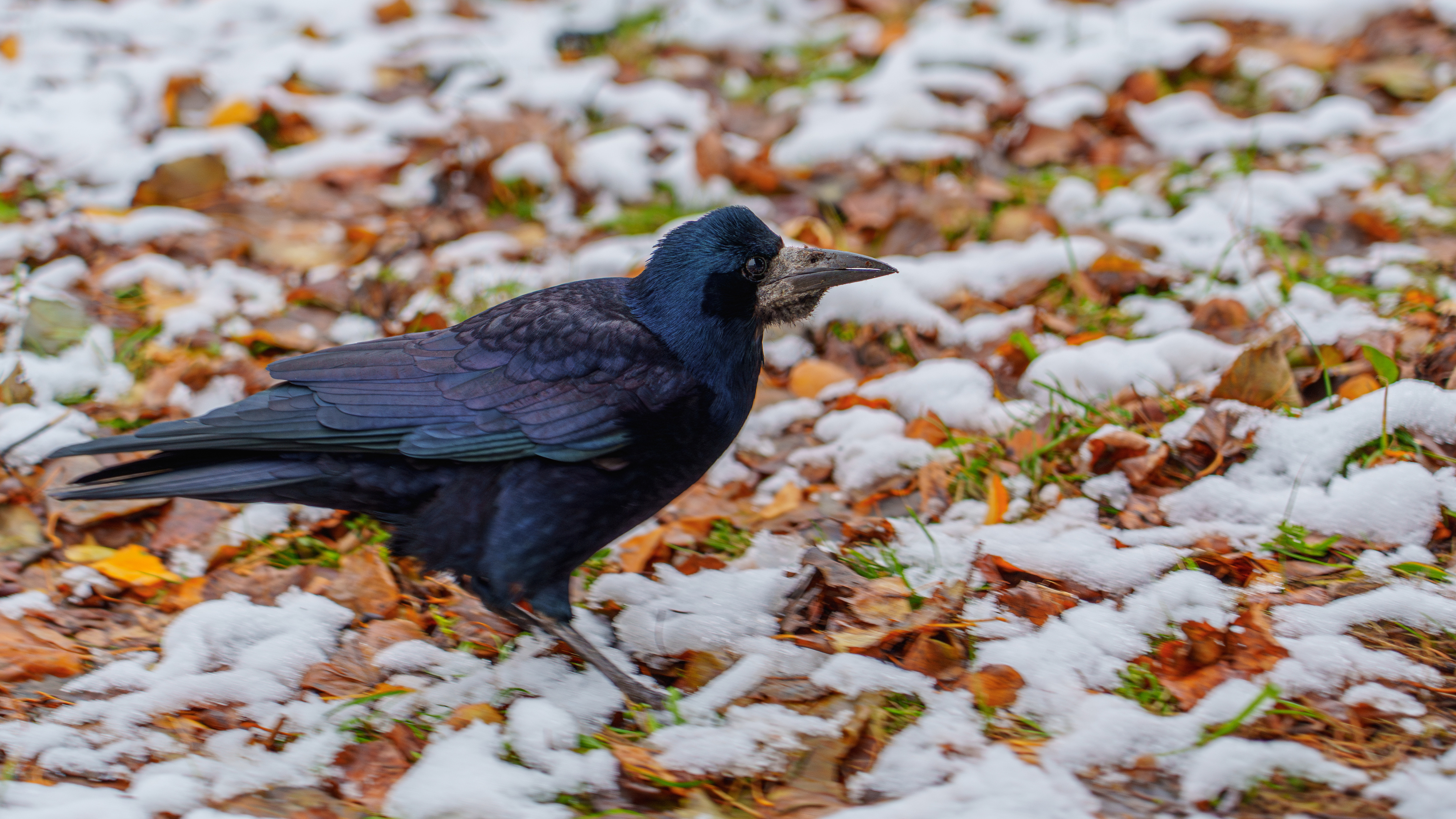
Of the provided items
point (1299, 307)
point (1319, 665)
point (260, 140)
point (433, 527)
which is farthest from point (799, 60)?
point (1319, 665)

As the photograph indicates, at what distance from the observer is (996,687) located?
2020 mm

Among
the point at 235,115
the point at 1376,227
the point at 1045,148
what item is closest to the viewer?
the point at 1376,227

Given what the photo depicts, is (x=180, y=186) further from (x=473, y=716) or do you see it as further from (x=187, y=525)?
(x=473, y=716)

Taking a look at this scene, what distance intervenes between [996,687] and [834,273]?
42.9 inches

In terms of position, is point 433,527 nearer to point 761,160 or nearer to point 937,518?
point 937,518

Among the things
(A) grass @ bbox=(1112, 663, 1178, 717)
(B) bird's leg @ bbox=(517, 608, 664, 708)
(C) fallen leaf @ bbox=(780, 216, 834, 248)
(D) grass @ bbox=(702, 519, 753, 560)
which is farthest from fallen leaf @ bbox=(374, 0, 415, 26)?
(A) grass @ bbox=(1112, 663, 1178, 717)

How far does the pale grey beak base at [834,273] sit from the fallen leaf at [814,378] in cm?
79

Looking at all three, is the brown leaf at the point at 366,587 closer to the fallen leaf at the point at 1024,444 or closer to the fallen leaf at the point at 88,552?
the fallen leaf at the point at 88,552

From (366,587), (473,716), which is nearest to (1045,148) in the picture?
(366,587)

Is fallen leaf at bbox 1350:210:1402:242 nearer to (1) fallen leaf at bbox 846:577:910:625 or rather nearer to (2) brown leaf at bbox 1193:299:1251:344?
(2) brown leaf at bbox 1193:299:1251:344

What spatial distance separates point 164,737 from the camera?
7.02 feet

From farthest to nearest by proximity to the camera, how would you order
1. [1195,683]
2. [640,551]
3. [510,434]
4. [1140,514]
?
[640,551] < [1140,514] < [510,434] < [1195,683]

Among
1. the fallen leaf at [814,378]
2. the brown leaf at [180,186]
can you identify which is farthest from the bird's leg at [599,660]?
the brown leaf at [180,186]

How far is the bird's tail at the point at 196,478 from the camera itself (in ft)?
A: 7.95
